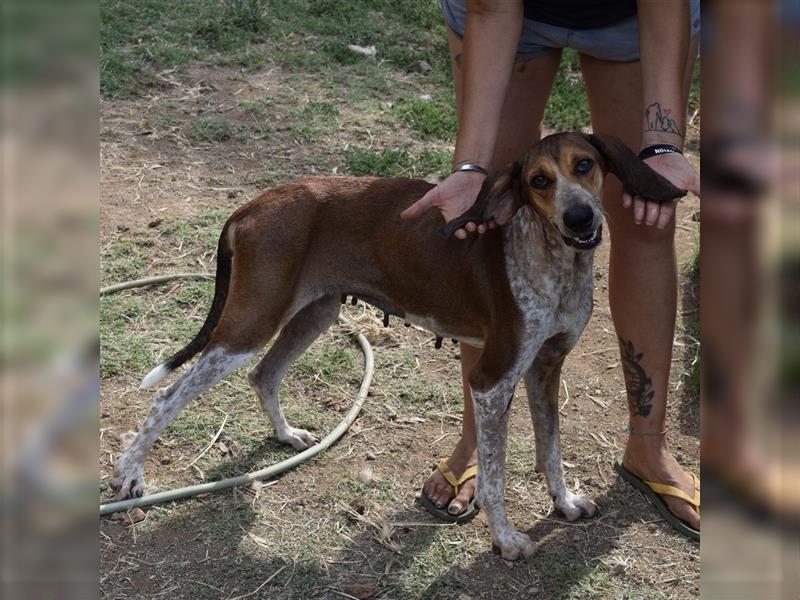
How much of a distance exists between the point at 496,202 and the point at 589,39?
2.64 feet

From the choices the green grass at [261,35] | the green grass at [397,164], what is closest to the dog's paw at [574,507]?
the green grass at [397,164]

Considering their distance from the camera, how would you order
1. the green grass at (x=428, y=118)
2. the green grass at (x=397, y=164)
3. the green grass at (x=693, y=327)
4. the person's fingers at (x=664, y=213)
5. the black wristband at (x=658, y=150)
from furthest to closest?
the green grass at (x=428, y=118) → the green grass at (x=397, y=164) → the green grass at (x=693, y=327) → the black wristband at (x=658, y=150) → the person's fingers at (x=664, y=213)

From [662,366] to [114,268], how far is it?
3.56m

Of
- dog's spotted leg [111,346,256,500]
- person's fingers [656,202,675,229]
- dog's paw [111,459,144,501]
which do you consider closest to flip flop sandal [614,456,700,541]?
person's fingers [656,202,675,229]

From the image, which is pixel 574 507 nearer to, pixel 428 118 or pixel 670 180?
pixel 670 180

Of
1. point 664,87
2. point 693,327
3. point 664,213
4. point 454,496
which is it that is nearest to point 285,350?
point 454,496

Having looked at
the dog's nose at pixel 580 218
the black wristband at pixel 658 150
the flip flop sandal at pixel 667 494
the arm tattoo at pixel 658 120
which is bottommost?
the flip flop sandal at pixel 667 494

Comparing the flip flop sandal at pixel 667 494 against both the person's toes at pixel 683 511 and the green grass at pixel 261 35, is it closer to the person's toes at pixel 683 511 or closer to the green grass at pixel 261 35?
the person's toes at pixel 683 511

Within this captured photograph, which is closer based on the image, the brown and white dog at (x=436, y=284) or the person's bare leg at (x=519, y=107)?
the brown and white dog at (x=436, y=284)

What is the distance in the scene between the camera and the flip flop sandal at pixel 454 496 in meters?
4.24

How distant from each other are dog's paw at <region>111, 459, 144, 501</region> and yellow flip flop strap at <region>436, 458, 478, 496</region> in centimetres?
139

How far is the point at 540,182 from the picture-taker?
349cm

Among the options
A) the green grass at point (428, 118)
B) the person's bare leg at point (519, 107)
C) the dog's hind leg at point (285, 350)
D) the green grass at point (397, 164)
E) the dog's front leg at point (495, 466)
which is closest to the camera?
the dog's front leg at point (495, 466)

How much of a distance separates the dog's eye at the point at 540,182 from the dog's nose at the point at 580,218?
0.18 meters
